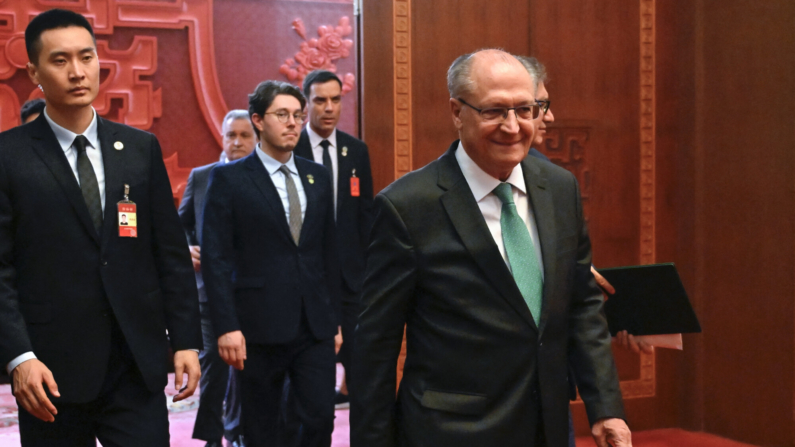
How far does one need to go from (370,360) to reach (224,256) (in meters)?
1.40

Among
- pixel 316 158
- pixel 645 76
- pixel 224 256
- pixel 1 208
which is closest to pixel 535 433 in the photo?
pixel 1 208

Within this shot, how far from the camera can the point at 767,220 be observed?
3.73 meters

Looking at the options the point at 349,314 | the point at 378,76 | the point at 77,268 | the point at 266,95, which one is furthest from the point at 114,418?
the point at 378,76

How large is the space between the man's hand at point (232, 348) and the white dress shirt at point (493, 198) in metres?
1.42

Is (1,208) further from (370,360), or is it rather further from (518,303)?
(518,303)

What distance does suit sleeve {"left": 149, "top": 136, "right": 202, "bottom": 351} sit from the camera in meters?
2.17

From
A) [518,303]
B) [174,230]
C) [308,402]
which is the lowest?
[308,402]

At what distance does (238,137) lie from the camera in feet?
13.9

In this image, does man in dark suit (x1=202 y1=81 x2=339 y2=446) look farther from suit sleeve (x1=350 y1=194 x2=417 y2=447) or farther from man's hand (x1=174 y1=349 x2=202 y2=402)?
suit sleeve (x1=350 y1=194 x2=417 y2=447)

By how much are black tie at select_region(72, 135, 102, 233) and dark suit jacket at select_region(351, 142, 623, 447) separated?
2.39 ft

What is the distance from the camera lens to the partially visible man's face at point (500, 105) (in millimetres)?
1717

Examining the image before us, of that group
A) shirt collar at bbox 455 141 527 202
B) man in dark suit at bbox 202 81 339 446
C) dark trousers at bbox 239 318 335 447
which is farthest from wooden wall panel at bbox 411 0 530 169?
shirt collar at bbox 455 141 527 202

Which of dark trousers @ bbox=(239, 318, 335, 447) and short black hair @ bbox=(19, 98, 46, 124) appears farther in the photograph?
short black hair @ bbox=(19, 98, 46, 124)

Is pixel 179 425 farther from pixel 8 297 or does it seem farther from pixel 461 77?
pixel 461 77
